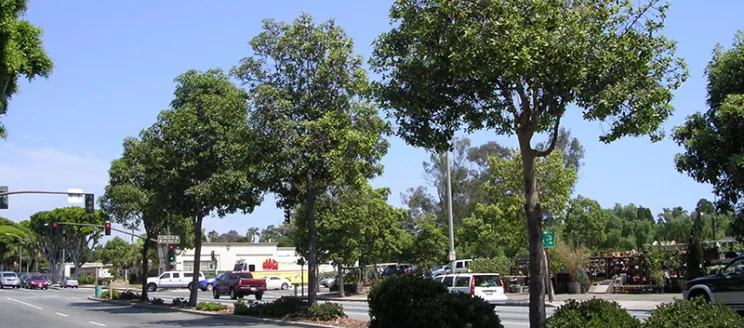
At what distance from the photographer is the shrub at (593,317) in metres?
10.3

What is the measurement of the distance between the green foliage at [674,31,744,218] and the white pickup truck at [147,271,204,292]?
46.9 metres

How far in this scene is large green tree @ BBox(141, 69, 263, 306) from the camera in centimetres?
2755

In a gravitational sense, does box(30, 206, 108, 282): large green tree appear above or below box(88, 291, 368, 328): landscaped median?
above

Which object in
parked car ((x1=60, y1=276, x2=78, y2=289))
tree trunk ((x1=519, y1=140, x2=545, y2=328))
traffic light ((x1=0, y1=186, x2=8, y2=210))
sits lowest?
parked car ((x1=60, y1=276, x2=78, y2=289))

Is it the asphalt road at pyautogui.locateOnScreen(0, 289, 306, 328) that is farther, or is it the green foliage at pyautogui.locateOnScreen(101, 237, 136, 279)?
the green foliage at pyautogui.locateOnScreen(101, 237, 136, 279)

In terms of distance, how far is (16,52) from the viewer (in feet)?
45.2

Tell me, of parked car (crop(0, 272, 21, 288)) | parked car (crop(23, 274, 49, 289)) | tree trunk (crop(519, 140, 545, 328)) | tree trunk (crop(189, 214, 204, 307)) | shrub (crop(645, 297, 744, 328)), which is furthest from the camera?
parked car (crop(0, 272, 21, 288))

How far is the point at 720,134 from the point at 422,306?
11.3m

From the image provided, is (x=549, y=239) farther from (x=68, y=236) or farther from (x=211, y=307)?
(x=68, y=236)

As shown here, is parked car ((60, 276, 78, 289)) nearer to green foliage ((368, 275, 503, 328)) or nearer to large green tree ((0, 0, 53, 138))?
large green tree ((0, 0, 53, 138))

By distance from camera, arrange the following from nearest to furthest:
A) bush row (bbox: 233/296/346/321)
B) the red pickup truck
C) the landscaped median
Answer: the landscaped median < bush row (bbox: 233/296/346/321) < the red pickup truck

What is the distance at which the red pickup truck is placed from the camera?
42281 mm

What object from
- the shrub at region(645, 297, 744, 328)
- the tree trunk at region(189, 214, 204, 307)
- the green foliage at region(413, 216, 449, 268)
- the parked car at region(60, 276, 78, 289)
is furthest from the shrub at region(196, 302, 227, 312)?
the parked car at region(60, 276, 78, 289)

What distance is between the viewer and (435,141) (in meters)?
13.4
